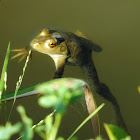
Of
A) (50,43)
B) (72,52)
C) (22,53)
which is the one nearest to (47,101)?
(50,43)

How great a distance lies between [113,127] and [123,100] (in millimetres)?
3019

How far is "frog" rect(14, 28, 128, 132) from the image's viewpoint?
3.60 m

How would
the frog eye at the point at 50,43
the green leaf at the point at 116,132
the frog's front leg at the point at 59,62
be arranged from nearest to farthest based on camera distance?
1. the green leaf at the point at 116,132
2. the frog eye at the point at 50,43
3. the frog's front leg at the point at 59,62

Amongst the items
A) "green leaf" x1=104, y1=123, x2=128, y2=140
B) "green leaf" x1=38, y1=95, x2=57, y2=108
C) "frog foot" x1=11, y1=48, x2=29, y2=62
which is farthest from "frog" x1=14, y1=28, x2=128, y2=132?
"green leaf" x1=38, y1=95, x2=57, y2=108

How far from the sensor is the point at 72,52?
3.94 metres

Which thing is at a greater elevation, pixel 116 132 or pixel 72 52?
pixel 116 132

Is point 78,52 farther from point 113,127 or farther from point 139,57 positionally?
point 113,127

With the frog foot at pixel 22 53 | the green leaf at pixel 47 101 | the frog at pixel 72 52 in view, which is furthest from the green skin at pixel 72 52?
the green leaf at pixel 47 101

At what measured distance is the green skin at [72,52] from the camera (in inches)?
142

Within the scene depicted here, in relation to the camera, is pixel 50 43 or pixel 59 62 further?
pixel 59 62

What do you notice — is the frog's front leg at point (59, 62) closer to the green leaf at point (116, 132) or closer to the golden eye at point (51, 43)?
the golden eye at point (51, 43)

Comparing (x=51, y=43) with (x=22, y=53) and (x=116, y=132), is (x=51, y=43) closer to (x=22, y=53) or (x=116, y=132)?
(x=22, y=53)

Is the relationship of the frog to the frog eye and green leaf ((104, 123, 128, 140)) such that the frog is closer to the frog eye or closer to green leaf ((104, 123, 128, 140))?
the frog eye

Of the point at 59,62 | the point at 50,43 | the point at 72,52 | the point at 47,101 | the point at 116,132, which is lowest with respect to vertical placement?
the point at 59,62
